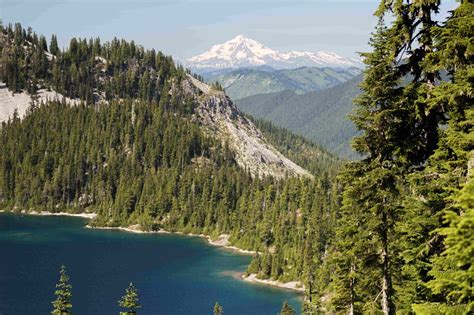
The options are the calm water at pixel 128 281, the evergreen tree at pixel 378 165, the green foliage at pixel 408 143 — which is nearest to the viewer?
the green foliage at pixel 408 143

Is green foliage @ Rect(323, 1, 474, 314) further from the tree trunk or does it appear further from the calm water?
the calm water

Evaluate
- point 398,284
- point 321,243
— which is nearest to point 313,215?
point 321,243

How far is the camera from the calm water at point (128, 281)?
131 meters

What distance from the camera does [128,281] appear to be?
158m

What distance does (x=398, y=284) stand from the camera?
1296 inches

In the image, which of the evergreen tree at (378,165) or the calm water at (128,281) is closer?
the evergreen tree at (378,165)

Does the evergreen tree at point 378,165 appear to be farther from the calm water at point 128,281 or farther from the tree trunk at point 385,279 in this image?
the calm water at point 128,281

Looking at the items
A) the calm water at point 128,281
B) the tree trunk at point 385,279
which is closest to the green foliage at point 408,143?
the tree trunk at point 385,279

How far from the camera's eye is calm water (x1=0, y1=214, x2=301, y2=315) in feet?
429

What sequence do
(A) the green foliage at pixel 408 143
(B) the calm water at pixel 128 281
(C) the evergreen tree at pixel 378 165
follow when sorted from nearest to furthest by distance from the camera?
(A) the green foliage at pixel 408 143, (C) the evergreen tree at pixel 378 165, (B) the calm water at pixel 128 281

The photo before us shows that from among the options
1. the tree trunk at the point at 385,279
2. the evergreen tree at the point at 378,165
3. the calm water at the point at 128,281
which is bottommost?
the calm water at the point at 128,281

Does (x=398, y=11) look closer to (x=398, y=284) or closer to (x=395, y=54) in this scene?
(x=395, y=54)

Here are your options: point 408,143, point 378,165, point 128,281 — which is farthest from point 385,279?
point 128,281

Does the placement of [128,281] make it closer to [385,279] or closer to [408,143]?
[385,279]
